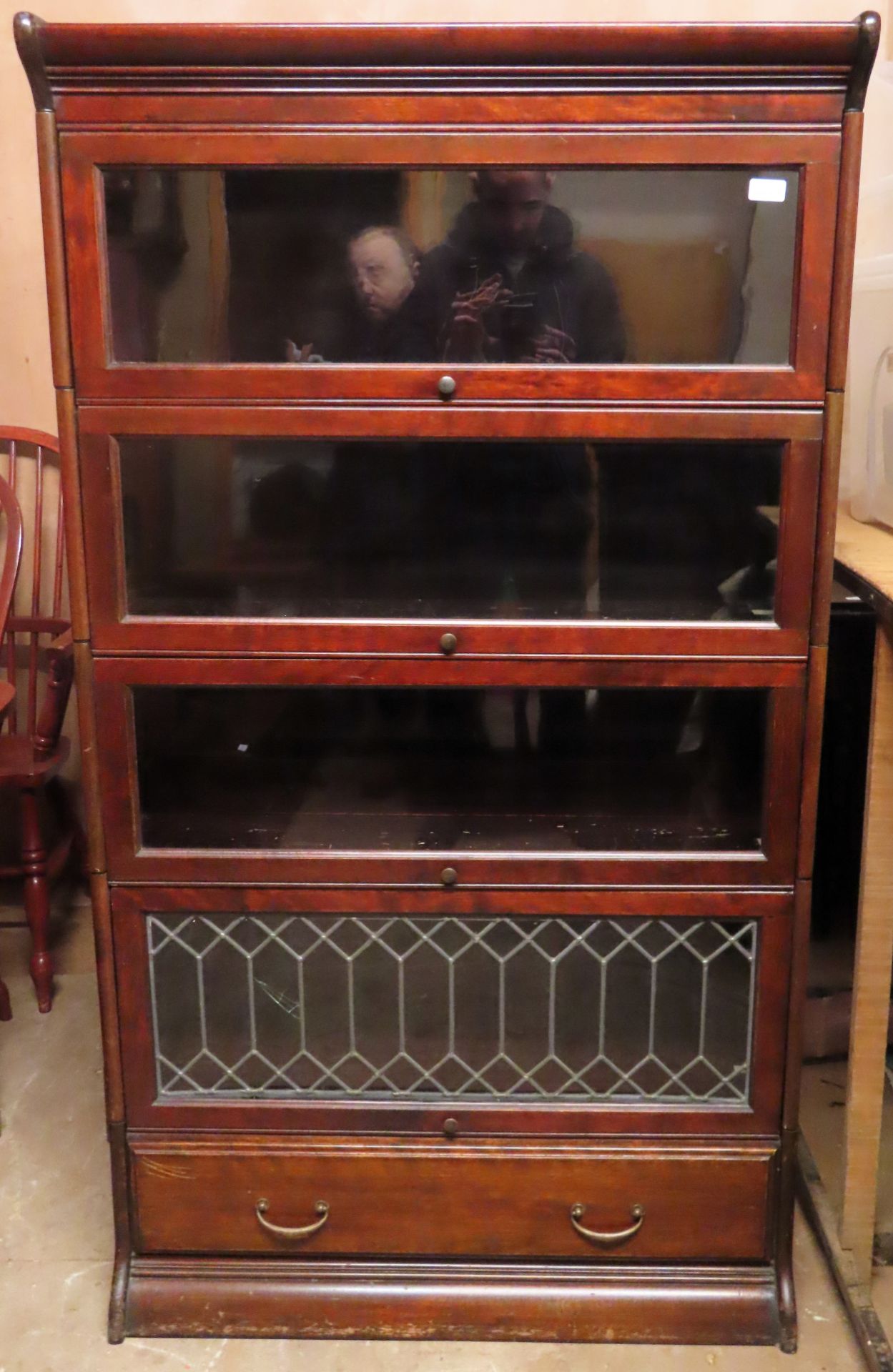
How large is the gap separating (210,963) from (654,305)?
0.97 meters

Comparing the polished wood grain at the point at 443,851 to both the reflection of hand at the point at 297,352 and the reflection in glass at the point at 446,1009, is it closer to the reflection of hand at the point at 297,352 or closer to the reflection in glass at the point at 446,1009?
the reflection in glass at the point at 446,1009

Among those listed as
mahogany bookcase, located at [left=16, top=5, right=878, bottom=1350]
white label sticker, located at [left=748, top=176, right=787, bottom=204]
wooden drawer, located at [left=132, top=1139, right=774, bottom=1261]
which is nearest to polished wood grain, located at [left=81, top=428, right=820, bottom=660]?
mahogany bookcase, located at [left=16, top=5, right=878, bottom=1350]

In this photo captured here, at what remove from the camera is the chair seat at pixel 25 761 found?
6.79 ft

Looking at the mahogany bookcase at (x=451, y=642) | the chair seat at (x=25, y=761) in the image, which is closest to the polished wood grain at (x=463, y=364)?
the mahogany bookcase at (x=451, y=642)

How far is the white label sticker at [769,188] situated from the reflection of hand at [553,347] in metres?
0.25

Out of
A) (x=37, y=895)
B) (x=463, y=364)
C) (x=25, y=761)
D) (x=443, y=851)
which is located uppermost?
(x=463, y=364)

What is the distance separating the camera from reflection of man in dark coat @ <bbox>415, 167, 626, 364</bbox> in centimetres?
131

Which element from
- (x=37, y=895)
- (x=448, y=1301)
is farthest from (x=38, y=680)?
(x=448, y=1301)

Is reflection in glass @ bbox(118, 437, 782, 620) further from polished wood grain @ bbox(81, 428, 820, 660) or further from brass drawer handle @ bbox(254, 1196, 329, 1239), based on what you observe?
brass drawer handle @ bbox(254, 1196, 329, 1239)

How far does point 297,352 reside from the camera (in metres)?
1.32

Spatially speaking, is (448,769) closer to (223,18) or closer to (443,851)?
(443,851)

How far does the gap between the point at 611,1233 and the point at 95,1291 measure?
0.71 meters

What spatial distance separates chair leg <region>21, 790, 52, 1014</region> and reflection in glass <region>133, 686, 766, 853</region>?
31.2 inches

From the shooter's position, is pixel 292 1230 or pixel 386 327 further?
pixel 292 1230
